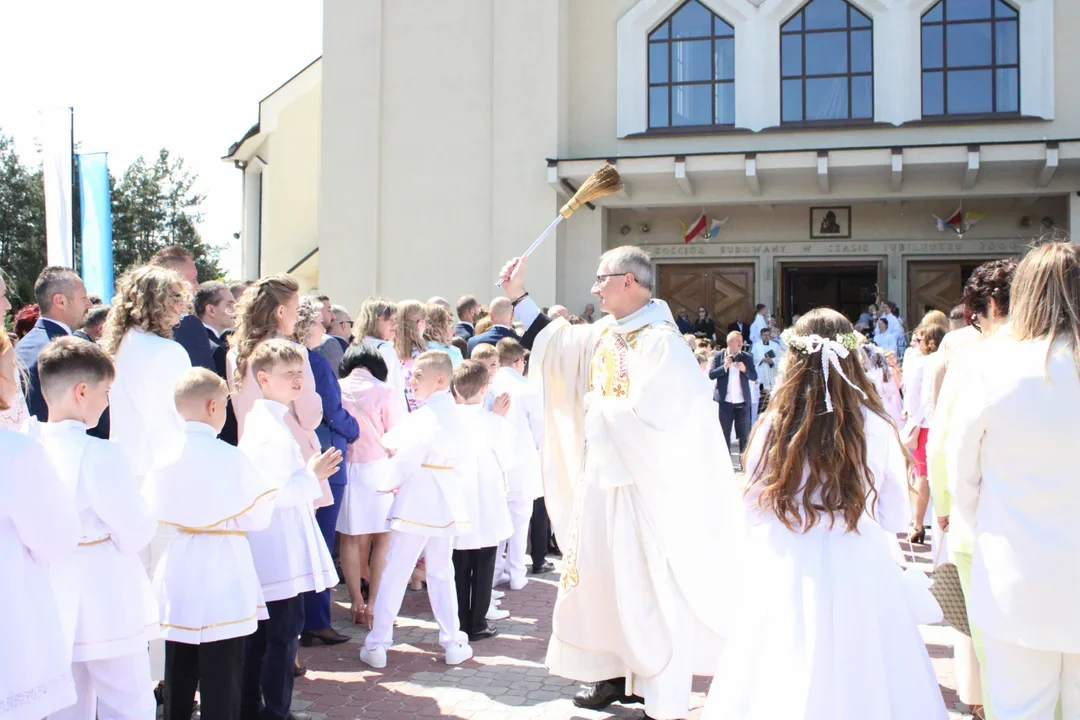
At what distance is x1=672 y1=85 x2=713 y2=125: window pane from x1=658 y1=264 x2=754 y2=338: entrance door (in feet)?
9.44

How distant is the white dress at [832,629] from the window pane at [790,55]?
1630 cm

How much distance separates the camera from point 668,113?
19.2m

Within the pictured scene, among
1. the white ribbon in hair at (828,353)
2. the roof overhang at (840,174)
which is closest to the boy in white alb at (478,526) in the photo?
the white ribbon in hair at (828,353)

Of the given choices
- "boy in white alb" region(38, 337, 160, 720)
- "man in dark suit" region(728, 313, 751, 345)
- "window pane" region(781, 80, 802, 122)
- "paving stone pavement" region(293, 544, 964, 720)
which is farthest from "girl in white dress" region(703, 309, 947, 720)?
"window pane" region(781, 80, 802, 122)

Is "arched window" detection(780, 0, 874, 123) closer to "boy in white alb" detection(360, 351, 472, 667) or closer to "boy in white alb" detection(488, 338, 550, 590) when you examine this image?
"boy in white alb" detection(488, 338, 550, 590)

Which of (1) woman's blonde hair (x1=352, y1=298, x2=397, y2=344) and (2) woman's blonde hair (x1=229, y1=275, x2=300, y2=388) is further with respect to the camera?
(1) woman's blonde hair (x1=352, y1=298, x2=397, y2=344)

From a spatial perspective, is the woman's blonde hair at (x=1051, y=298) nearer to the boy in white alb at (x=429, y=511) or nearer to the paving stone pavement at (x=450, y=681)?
the paving stone pavement at (x=450, y=681)

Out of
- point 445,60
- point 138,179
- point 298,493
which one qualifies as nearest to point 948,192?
point 445,60

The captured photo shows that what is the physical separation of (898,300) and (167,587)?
1751cm

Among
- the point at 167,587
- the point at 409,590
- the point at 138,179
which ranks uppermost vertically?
the point at 138,179

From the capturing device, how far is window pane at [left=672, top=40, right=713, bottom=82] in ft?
62.7

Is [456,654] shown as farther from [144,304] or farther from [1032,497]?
[1032,497]

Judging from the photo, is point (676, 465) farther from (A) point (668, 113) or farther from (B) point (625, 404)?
(A) point (668, 113)

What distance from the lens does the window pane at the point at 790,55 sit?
61.5 ft
